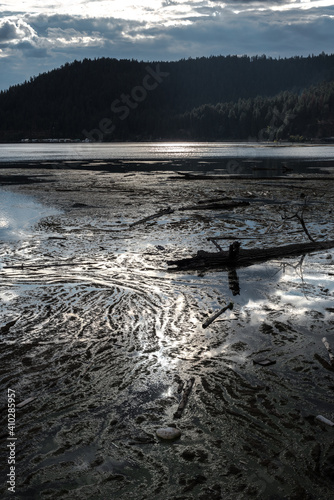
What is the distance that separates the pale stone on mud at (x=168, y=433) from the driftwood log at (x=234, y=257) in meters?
7.48

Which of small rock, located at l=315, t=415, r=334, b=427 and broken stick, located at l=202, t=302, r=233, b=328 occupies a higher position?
small rock, located at l=315, t=415, r=334, b=427

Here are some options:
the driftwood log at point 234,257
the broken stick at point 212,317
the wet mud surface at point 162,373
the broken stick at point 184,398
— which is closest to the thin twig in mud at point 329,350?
the wet mud surface at point 162,373

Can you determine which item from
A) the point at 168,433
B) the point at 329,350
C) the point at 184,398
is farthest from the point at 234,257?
the point at 168,433

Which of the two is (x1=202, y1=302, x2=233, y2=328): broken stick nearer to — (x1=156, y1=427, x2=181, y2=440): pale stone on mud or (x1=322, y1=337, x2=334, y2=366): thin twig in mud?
(x1=322, y1=337, x2=334, y2=366): thin twig in mud

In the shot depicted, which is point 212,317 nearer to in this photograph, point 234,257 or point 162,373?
point 162,373

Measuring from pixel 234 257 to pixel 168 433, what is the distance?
827 centimetres

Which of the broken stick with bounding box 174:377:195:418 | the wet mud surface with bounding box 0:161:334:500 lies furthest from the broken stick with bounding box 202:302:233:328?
the broken stick with bounding box 174:377:195:418

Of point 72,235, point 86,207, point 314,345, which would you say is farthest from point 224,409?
point 86,207

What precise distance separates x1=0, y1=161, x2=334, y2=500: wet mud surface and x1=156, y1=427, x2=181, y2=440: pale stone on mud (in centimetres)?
7

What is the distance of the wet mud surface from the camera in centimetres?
499

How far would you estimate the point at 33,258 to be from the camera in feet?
46.6

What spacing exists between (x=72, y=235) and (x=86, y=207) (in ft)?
26.5

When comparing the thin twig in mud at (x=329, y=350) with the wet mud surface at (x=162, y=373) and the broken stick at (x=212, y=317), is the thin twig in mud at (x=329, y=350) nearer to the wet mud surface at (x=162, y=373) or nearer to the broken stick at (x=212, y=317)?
the wet mud surface at (x=162, y=373)

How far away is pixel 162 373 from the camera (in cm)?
704
